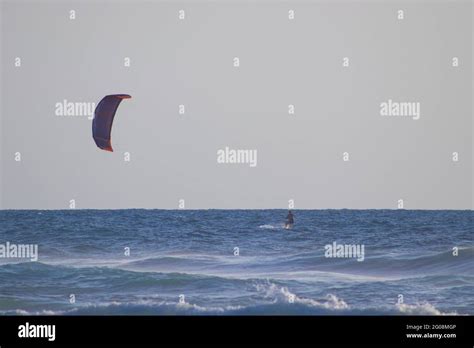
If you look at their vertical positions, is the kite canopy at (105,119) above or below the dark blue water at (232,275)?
above

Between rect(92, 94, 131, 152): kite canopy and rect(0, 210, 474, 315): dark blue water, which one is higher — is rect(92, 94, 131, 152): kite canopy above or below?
Answer: above

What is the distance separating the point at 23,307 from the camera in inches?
731

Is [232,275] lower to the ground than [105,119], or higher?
lower

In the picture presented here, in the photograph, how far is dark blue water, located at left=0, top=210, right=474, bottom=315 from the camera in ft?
60.2

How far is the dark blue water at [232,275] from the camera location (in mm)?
18359

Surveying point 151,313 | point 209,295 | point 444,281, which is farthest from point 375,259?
point 151,313

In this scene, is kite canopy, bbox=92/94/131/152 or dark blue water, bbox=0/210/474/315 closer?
dark blue water, bbox=0/210/474/315

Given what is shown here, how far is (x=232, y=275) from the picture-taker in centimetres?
2269

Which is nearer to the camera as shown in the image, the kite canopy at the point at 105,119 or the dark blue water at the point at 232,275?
the dark blue water at the point at 232,275
